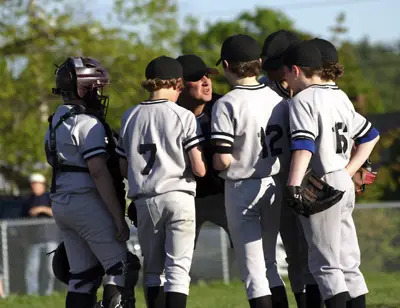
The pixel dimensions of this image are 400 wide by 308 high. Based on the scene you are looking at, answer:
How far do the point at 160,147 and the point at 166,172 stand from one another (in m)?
0.20

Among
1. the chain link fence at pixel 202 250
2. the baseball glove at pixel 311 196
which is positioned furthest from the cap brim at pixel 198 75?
the chain link fence at pixel 202 250

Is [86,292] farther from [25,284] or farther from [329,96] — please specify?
[25,284]

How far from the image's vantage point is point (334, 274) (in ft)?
26.0

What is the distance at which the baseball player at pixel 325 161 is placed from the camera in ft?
25.9

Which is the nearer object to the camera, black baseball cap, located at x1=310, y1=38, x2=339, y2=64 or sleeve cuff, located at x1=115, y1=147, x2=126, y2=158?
black baseball cap, located at x1=310, y1=38, x2=339, y2=64

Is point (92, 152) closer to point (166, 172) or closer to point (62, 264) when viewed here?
point (166, 172)

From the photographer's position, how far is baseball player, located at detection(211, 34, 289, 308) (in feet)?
26.5

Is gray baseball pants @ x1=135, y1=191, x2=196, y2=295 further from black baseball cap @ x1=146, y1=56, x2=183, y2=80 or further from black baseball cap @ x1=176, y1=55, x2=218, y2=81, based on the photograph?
black baseball cap @ x1=176, y1=55, x2=218, y2=81

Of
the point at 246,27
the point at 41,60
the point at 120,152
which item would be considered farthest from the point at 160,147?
the point at 246,27

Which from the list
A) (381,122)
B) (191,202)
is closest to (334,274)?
(191,202)

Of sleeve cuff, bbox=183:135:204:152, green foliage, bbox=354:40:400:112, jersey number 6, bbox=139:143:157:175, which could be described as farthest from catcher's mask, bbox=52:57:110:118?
green foliage, bbox=354:40:400:112

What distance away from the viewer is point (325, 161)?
800 cm

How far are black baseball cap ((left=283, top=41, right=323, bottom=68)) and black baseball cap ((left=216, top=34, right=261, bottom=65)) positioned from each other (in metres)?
0.28

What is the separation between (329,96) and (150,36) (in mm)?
21317
